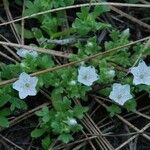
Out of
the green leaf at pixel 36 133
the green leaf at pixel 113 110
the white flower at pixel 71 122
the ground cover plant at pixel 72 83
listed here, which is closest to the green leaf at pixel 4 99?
the ground cover plant at pixel 72 83

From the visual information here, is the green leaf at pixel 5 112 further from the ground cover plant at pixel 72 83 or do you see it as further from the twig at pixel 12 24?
the twig at pixel 12 24

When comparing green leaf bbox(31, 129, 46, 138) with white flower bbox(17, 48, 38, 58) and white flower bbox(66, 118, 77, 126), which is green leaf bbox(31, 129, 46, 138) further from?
white flower bbox(17, 48, 38, 58)

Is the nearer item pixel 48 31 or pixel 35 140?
pixel 35 140

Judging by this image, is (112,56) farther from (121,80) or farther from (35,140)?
(35,140)

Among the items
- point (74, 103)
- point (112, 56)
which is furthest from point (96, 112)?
point (112, 56)

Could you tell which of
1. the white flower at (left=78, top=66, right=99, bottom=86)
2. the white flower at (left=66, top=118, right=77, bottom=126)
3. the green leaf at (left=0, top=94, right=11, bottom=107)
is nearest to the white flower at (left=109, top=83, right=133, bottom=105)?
A: the white flower at (left=78, top=66, right=99, bottom=86)
